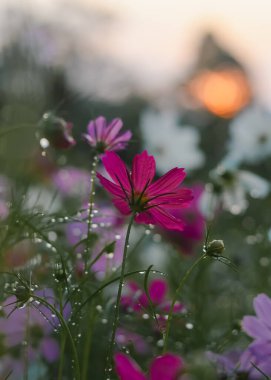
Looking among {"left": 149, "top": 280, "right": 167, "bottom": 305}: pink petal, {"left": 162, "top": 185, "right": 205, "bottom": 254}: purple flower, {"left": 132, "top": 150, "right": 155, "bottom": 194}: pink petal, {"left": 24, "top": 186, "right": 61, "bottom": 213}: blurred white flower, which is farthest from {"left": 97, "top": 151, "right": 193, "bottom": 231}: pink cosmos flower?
{"left": 162, "top": 185, "right": 205, "bottom": 254}: purple flower

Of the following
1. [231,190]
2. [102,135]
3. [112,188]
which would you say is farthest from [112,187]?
[231,190]

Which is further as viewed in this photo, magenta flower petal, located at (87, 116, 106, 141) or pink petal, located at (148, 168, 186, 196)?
magenta flower petal, located at (87, 116, 106, 141)

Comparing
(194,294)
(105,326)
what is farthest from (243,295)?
(105,326)

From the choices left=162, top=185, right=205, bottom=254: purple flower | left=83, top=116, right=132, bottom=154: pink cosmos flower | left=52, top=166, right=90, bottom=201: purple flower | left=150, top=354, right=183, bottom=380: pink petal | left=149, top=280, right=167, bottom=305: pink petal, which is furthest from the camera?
left=52, top=166, right=90, bottom=201: purple flower

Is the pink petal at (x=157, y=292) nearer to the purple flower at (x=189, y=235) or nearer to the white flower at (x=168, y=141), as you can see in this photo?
the purple flower at (x=189, y=235)

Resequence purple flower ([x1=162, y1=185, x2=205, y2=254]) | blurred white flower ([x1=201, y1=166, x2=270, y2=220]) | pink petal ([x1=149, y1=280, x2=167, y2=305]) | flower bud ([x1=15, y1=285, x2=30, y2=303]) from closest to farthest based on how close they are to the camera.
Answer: flower bud ([x1=15, y1=285, x2=30, y2=303]) < pink petal ([x1=149, y1=280, x2=167, y2=305]) < blurred white flower ([x1=201, y1=166, x2=270, y2=220]) < purple flower ([x1=162, y1=185, x2=205, y2=254])

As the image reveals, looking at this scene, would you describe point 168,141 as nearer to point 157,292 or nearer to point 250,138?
point 250,138

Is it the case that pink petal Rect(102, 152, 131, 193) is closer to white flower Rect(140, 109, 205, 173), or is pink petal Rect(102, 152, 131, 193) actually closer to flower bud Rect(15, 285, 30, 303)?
flower bud Rect(15, 285, 30, 303)
